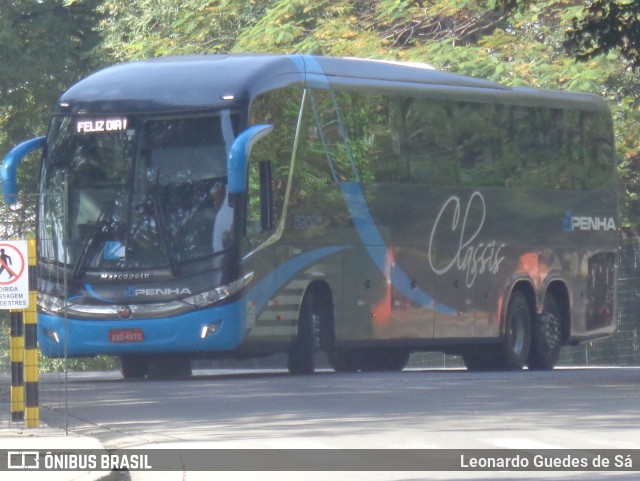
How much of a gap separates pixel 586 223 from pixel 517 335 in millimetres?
2248

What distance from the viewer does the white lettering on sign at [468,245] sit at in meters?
23.4

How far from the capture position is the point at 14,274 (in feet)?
43.3

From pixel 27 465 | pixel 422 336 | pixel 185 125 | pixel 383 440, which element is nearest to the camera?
pixel 27 465

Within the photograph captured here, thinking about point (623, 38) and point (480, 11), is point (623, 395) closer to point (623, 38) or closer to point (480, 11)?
point (623, 38)

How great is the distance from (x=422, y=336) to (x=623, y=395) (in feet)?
19.3

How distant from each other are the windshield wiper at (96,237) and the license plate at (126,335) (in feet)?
2.67

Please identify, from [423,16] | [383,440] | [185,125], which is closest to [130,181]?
[185,125]

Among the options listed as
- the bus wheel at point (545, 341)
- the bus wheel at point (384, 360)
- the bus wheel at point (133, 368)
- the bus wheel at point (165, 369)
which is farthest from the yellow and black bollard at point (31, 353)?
the bus wheel at point (545, 341)

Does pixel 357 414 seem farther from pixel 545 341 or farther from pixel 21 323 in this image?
pixel 545 341

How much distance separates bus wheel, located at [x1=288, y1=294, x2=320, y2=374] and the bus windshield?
6.12 feet

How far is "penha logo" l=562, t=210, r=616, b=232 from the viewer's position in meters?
25.6

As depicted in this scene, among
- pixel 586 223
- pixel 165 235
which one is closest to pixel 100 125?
pixel 165 235

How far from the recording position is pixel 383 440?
40.3ft

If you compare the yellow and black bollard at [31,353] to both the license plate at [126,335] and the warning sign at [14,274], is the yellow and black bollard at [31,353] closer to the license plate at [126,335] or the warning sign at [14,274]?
the warning sign at [14,274]
